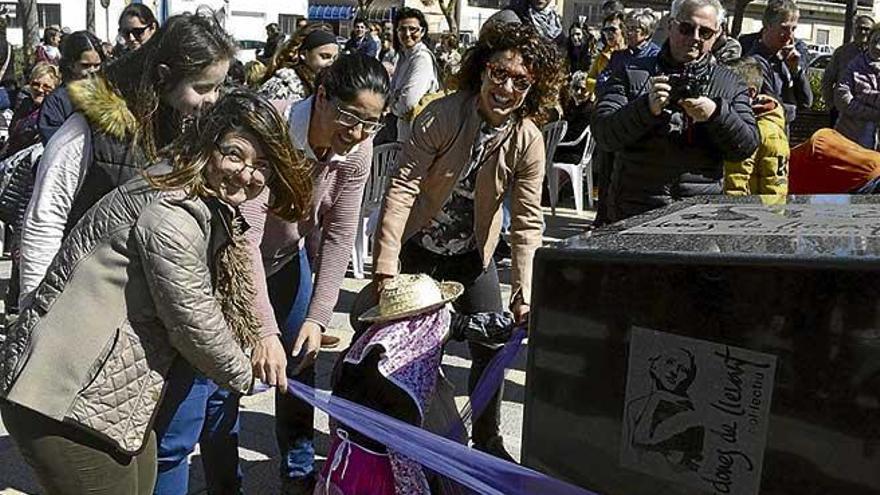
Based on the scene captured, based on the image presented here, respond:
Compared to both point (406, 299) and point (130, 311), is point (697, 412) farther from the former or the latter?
point (406, 299)

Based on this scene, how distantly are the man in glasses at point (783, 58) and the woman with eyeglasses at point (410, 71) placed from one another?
2.20 meters

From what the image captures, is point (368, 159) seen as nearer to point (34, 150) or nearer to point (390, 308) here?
point (390, 308)

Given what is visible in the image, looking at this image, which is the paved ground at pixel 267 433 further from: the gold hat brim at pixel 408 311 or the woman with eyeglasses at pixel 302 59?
the woman with eyeglasses at pixel 302 59

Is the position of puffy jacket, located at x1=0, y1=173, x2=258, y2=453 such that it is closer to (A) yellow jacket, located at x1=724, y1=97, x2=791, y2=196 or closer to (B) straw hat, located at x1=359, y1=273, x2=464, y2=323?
(B) straw hat, located at x1=359, y1=273, x2=464, y2=323

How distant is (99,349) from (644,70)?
2.46 meters

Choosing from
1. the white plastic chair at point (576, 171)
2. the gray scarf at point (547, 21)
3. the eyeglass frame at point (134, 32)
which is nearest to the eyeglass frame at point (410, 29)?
the gray scarf at point (547, 21)

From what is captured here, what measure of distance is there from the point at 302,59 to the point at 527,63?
9.63 feet

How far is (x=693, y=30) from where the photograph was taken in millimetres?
3684

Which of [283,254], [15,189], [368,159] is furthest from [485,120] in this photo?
[15,189]

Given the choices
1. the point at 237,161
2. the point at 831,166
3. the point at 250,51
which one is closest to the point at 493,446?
the point at 831,166

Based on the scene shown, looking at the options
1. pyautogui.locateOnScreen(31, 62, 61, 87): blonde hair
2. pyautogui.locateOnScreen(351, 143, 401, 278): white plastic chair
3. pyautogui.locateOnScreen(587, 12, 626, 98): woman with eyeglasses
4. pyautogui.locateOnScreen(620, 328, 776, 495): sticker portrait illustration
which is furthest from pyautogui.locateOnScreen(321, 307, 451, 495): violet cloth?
pyautogui.locateOnScreen(587, 12, 626, 98): woman with eyeglasses

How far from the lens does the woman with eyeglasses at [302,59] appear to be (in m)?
5.56

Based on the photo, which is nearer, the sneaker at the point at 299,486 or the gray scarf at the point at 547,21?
the sneaker at the point at 299,486

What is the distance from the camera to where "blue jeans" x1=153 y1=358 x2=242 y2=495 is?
253 centimetres
